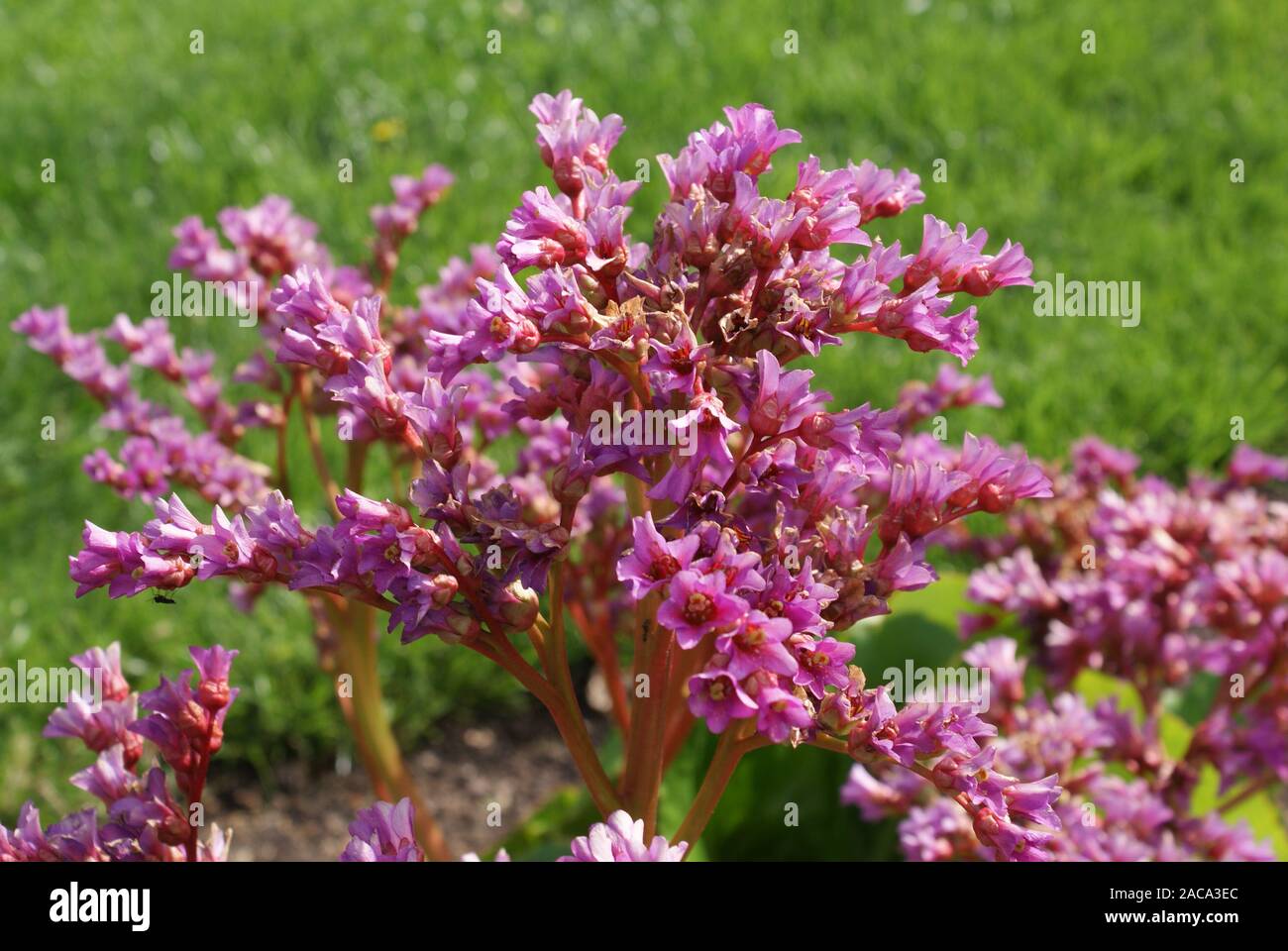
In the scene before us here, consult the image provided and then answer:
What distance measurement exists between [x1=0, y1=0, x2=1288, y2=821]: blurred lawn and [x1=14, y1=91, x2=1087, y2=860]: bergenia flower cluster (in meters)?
2.35

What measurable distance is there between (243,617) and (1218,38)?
5367 mm

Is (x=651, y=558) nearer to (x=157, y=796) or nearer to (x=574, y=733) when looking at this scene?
(x=574, y=733)

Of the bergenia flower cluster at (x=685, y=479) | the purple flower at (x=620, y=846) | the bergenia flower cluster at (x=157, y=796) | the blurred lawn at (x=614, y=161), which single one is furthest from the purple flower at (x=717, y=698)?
the blurred lawn at (x=614, y=161)

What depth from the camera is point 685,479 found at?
1431 mm

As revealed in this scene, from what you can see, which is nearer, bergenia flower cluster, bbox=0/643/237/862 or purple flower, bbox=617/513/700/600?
purple flower, bbox=617/513/700/600

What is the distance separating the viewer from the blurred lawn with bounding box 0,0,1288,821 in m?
4.08

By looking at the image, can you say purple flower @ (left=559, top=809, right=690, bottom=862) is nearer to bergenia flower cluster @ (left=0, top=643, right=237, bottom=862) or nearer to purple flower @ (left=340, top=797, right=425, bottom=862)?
purple flower @ (left=340, top=797, right=425, bottom=862)

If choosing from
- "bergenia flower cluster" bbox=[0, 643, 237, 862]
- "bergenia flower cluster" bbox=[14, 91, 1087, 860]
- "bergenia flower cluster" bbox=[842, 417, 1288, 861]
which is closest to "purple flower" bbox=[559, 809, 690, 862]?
"bergenia flower cluster" bbox=[14, 91, 1087, 860]

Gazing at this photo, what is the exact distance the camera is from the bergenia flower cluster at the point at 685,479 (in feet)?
4.61

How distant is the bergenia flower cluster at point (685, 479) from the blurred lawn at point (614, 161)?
7.73 ft

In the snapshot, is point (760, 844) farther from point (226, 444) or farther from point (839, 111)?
point (839, 111)

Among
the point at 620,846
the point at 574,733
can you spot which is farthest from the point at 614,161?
the point at 620,846

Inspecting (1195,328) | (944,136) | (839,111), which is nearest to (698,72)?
(839,111)

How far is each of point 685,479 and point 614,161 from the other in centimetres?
A: 409
